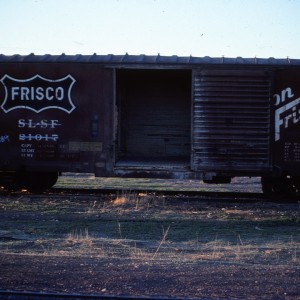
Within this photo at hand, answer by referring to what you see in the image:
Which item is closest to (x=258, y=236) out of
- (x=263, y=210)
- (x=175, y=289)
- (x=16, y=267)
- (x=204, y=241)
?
(x=204, y=241)

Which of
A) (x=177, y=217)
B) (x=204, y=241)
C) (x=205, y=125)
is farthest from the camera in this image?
(x=205, y=125)

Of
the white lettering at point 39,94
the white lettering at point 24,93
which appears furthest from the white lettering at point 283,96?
the white lettering at point 24,93

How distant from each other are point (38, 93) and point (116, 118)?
7.19ft

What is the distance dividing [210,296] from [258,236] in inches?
148

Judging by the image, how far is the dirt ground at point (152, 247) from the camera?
5277mm

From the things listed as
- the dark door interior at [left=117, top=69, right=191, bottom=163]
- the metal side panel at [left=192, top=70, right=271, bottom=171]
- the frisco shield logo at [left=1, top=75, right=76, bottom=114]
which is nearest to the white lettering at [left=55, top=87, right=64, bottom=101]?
the frisco shield logo at [left=1, top=75, right=76, bottom=114]

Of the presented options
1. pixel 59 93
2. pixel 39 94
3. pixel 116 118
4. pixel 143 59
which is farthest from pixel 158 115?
pixel 39 94

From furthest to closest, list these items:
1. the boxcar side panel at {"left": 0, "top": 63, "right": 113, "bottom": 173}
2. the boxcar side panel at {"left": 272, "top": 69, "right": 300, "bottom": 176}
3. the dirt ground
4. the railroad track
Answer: the boxcar side panel at {"left": 0, "top": 63, "right": 113, "bottom": 173} → the boxcar side panel at {"left": 272, "top": 69, "right": 300, "bottom": 176} → the dirt ground → the railroad track

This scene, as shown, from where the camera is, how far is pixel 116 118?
13.0m

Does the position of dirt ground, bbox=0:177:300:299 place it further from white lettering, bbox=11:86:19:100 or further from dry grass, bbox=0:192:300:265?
white lettering, bbox=11:86:19:100

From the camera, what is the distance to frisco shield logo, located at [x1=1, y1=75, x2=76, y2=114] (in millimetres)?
12916

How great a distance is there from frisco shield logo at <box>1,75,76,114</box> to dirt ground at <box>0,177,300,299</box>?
8.11 ft

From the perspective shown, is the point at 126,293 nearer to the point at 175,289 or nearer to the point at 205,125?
the point at 175,289

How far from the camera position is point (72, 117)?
42.5 ft
